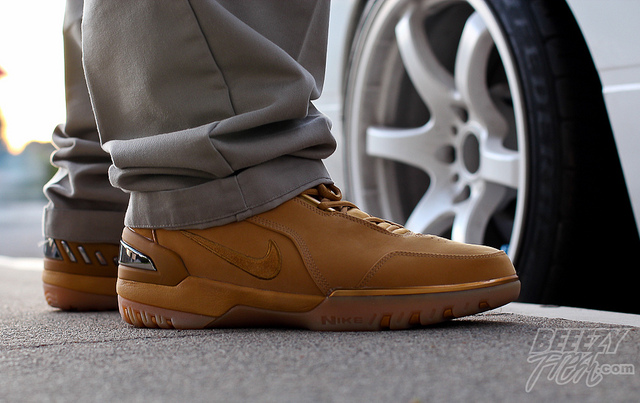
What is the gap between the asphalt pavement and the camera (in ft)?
2.05

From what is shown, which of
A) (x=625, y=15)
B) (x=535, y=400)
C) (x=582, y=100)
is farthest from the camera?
(x=582, y=100)

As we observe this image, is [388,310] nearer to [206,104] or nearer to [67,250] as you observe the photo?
[206,104]

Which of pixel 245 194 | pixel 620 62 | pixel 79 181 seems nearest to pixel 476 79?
pixel 620 62

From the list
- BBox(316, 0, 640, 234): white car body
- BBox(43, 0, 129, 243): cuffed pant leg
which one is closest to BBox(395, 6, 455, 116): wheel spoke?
BBox(316, 0, 640, 234): white car body

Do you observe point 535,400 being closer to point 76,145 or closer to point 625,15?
point 625,15

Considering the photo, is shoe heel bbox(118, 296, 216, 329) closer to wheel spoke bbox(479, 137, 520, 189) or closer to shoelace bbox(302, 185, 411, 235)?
shoelace bbox(302, 185, 411, 235)

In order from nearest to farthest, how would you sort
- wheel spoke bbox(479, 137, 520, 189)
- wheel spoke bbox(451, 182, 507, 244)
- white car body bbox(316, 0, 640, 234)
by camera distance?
1. white car body bbox(316, 0, 640, 234)
2. wheel spoke bbox(479, 137, 520, 189)
3. wheel spoke bbox(451, 182, 507, 244)

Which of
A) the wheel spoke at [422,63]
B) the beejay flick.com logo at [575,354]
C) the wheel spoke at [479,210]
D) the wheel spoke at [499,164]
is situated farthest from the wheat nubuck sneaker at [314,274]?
the wheel spoke at [422,63]

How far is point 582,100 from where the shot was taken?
1.32 metres

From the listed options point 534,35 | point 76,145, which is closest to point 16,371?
point 76,145

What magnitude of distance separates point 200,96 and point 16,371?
0.46 m

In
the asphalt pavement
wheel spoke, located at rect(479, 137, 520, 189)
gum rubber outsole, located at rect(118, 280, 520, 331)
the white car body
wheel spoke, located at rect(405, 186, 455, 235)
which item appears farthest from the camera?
wheel spoke, located at rect(405, 186, 455, 235)

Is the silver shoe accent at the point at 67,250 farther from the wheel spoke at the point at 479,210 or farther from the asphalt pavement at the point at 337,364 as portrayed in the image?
the wheel spoke at the point at 479,210

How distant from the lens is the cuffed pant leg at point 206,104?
965 millimetres
